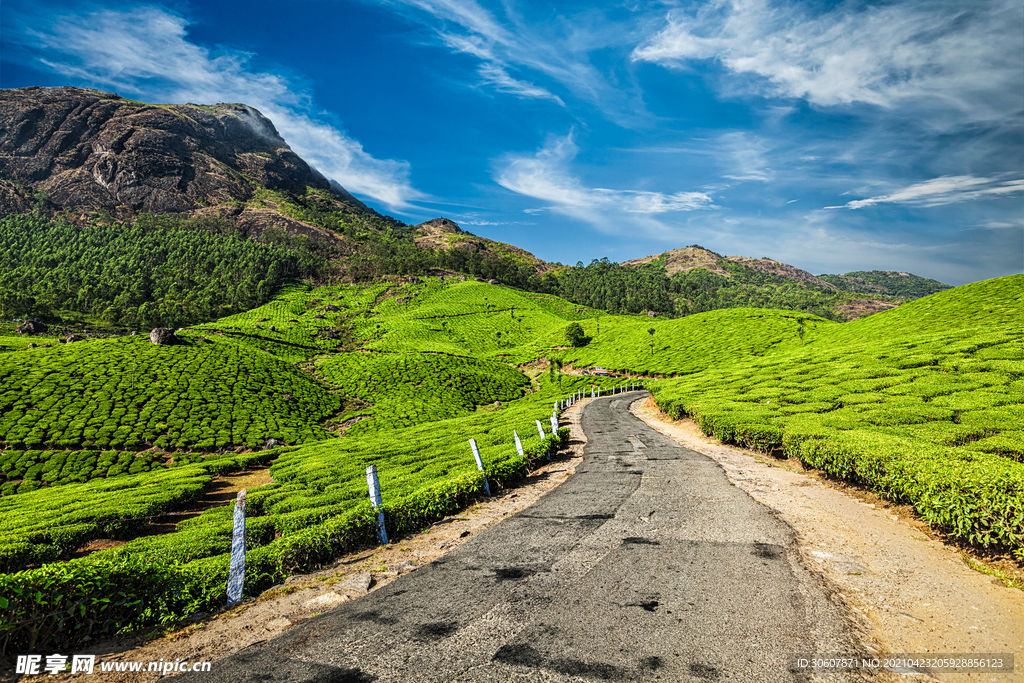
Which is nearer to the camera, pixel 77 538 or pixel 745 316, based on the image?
pixel 77 538

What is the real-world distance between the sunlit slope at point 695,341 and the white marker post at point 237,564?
270 ft

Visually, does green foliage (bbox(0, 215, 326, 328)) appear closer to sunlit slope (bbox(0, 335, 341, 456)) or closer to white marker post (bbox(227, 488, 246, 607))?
sunlit slope (bbox(0, 335, 341, 456))

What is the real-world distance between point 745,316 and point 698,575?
11581 cm

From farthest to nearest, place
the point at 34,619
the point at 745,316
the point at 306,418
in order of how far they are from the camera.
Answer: the point at 745,316
the point at 306,418
the point at 34,619

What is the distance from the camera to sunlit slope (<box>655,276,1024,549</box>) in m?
9.88

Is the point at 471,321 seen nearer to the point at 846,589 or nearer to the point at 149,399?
the point at 149,399

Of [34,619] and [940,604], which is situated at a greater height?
[34,619]

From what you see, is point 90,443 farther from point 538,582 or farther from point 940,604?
point 940,604

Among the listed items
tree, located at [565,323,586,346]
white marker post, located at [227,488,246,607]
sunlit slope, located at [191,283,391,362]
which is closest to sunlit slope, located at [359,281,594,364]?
sunlit slope, located at [191,283,391,362]

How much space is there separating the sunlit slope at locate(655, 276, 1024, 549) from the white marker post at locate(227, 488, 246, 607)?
16.4 m

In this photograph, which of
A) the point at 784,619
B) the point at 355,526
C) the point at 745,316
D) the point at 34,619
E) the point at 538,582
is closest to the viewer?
the point at 34,619

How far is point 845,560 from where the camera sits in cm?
922

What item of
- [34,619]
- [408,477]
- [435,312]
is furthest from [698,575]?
[435,312]

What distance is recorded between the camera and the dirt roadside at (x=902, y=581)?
6352 mm
